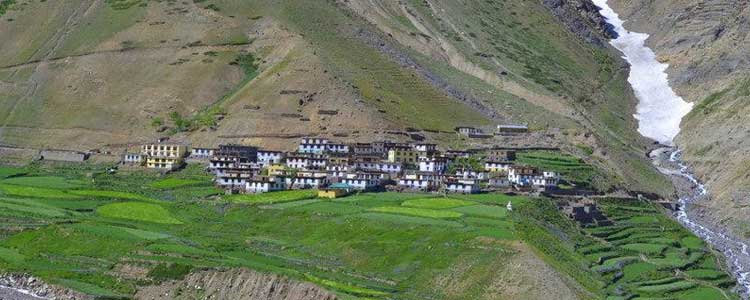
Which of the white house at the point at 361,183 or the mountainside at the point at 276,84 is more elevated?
the mountainside at the point at 276,84

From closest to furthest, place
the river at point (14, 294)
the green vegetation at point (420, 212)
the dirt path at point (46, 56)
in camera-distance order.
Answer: the river at point (14, 294)
the green vegetation at point (420, 212)
the dirt path at point (46, 56)

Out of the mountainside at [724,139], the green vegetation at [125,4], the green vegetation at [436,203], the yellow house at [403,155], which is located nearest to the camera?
the green vegetation at [436,203]

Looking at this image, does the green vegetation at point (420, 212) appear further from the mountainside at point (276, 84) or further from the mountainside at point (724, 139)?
the mountainside at point (276, 84)

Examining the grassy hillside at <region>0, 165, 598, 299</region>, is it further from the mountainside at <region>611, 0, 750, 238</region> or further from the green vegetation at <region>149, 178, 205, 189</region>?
the mountainside at <region>611, 0, 750, 238</region>

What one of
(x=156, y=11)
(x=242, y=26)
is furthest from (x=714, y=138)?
(x=156, y=11)

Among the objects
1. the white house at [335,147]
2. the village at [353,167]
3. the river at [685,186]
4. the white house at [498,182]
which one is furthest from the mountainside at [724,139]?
the white house at [335,147]
